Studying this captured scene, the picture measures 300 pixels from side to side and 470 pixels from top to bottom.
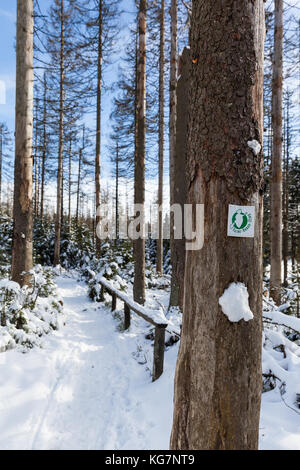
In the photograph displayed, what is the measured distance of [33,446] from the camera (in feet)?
8.89

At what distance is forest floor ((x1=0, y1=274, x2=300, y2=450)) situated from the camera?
110 inches

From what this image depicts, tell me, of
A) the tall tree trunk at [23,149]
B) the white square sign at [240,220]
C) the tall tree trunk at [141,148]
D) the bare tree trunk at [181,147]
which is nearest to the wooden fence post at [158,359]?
the bare tree trunk at [181,147]

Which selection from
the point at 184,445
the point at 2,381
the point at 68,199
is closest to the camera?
the point at 184,445

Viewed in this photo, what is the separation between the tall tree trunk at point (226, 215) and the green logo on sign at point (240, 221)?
0.05 metres

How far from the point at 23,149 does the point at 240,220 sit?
598 cm

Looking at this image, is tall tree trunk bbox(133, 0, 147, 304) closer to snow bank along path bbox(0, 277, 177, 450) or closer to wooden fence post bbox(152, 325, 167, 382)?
snow bank along path bbox(0, 277, 177, 450)

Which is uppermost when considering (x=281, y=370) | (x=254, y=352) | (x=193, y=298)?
(x=193, y=298)

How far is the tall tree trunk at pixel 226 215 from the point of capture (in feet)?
4.96

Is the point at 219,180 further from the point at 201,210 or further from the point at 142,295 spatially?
the point at 142,295

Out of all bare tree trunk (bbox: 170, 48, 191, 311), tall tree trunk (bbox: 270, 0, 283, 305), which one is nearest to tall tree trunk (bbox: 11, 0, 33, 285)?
bare tree trunk (bbox: 170, 48, 191, 311)

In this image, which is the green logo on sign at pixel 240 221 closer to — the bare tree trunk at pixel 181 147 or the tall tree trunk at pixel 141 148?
the bare tree trunk at pixel 181 147

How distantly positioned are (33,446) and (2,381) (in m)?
1.20

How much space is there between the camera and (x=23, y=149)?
6.07 m

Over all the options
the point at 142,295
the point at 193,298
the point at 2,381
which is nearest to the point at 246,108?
the point at 193,298
